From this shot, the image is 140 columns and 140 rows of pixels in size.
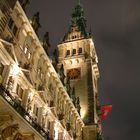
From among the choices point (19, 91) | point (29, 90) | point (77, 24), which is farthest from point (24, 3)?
point (77, 24)

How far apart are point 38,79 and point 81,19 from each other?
58.9 metres

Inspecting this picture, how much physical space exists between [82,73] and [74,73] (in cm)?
239

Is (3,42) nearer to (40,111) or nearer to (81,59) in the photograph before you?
(40,111)

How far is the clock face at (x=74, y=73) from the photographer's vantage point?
2351 inches

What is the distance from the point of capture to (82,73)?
194ft

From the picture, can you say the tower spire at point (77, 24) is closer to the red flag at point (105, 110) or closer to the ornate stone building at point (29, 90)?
the red flag at point (105, 110)

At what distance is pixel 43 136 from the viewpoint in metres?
23.1

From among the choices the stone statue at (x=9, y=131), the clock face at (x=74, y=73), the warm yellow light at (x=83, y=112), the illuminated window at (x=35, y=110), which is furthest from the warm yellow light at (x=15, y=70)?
the clock face at (x=74, y=73)

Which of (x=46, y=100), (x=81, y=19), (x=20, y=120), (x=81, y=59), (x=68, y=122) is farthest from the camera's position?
(x=81, y=19)

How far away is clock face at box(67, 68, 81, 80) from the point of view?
196 feet

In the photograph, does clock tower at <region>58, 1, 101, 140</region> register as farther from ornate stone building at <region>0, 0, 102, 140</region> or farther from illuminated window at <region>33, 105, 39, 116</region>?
illuminated window at <region>33, 105, 39, 116</region>

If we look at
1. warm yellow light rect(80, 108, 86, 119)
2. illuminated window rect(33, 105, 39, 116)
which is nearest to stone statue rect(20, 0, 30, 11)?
illuminated window rect(33, 105, 39, 116)

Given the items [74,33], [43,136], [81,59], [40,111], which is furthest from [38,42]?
[74,33]

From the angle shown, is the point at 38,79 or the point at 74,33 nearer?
the point at 38,79
